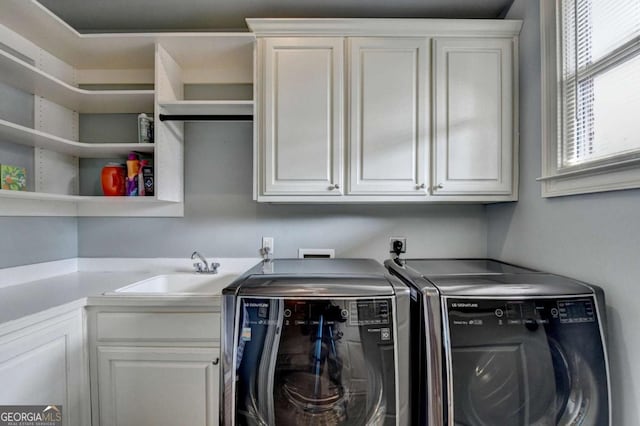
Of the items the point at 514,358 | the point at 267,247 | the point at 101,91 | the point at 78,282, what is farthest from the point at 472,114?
the point at 78,282

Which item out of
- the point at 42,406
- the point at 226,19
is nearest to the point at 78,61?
the point at 226,19

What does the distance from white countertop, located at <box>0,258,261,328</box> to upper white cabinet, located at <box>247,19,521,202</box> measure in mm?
784

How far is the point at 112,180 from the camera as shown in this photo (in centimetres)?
174

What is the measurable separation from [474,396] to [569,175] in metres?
0.98

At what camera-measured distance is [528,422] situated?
106cm

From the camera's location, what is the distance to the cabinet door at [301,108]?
1.57m

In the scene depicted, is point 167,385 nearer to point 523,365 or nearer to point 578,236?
point 523,365

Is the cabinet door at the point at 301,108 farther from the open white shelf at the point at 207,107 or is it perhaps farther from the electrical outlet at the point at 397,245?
the electrical outlet at the point at 397,245

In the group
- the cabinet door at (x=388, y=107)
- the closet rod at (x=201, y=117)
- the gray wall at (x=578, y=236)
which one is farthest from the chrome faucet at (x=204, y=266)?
the gray wall at (x=578, y=236)

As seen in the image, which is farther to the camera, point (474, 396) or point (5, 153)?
point (5, 153)

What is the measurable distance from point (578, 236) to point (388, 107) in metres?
1.04

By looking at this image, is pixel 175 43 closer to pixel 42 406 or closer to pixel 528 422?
pixel 42 406

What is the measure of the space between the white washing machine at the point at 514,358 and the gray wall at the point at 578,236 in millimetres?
90

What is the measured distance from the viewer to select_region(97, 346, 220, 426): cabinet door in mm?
1377
